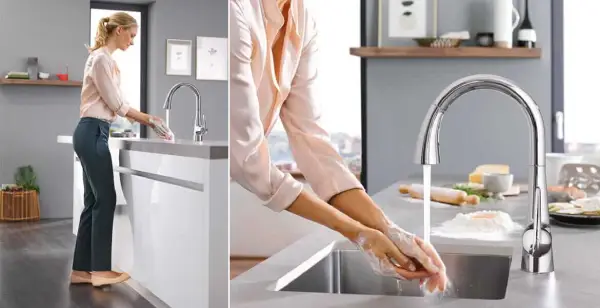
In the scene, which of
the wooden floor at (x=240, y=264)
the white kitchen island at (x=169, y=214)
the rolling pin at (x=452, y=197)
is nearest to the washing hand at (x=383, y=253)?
the wooden floor at (x=240, y=264)

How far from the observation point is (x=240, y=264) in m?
0.75

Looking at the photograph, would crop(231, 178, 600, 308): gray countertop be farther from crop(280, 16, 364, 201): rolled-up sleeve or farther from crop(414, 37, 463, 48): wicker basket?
crop(414, 37, 463, 48): wicker basket

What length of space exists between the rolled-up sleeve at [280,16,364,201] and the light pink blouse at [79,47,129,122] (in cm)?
36

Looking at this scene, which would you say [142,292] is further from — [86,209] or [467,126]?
[467,126]

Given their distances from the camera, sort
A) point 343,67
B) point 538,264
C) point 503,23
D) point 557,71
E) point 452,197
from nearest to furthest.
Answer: point 538,264, point 452,197, point 343,67, point 503,23, point 557,71

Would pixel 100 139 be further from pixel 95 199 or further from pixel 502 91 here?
pixel 502 91

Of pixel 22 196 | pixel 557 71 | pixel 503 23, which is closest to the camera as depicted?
pixel 22 196

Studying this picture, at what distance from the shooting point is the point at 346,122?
92.7 inches

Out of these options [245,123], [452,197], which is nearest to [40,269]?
[245,123]

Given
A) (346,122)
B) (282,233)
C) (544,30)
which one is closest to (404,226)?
(282,233)

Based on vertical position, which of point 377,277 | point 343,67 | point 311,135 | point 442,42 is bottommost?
point 377,277

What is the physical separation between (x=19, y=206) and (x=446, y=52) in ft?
9.27

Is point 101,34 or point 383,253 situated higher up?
point 101,34

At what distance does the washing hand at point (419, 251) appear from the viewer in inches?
30.8
